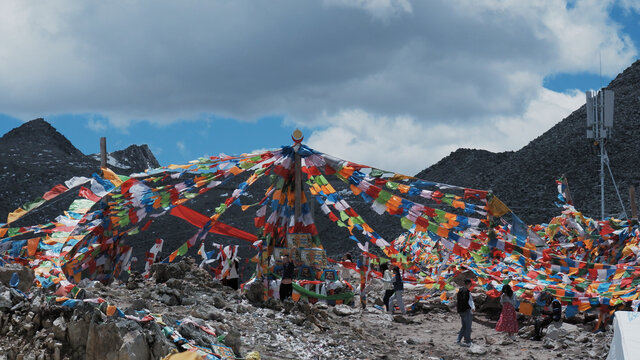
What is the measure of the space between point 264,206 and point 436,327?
4378mm

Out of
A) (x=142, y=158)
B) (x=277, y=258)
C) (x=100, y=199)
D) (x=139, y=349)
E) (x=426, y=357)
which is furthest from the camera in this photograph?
(x=142, y=158)

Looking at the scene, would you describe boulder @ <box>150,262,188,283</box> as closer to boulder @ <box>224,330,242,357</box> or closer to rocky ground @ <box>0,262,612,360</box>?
rocky ground @ <box>0,262,612,360</box>

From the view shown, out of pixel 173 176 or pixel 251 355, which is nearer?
pixel 251 355

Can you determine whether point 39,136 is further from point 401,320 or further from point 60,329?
point 60,329

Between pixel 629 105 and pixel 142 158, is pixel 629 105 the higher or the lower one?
the higher one

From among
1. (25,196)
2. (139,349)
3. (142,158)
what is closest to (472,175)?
(142,158)

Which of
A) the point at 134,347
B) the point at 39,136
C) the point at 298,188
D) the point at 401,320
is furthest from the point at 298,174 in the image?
the point at 39,136

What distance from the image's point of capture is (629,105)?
43.7m

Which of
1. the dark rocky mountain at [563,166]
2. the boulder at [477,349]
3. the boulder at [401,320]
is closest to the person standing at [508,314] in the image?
the boulder at [477,349]

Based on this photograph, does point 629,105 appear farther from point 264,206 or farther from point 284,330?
point 284,330

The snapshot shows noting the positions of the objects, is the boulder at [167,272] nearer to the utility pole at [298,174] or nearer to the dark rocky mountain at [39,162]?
the utility pole at [298,174]

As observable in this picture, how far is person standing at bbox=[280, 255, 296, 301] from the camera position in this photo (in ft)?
40.2

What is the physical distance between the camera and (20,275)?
898 centimetres

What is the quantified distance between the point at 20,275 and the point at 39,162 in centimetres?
3320
